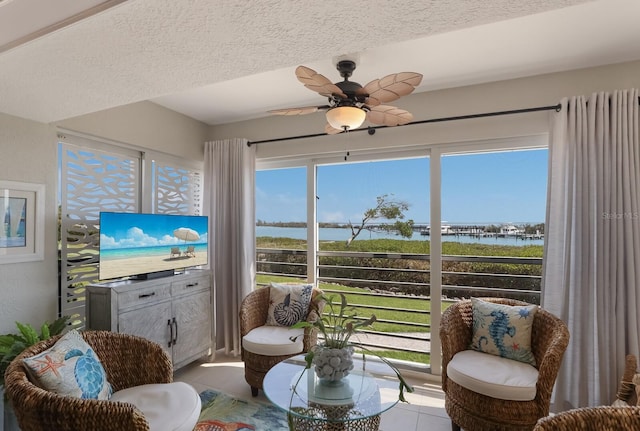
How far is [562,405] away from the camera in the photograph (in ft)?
8.25

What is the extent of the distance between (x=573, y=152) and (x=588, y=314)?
1182mm

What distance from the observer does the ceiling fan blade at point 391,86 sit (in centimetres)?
175

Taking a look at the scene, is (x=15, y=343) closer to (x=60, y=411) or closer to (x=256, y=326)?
(x=60, y=411)

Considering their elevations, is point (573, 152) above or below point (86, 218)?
above

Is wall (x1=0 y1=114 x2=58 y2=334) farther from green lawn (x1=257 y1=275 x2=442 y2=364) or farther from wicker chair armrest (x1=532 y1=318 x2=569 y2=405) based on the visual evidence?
wicker chair armrest (x1=532 y1=318 x2=569 y2=405)

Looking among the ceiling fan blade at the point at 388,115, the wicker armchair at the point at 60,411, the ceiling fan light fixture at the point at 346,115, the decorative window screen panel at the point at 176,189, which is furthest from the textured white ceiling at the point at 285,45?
the wicker armchair at the point at 60,411

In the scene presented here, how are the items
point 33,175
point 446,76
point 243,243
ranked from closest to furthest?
point 33,175 → point 446,76 → point 243,243

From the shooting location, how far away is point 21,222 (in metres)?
2.33

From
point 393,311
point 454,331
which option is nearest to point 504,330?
point 454,331

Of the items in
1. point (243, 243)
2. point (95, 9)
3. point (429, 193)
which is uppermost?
point (95, 9)

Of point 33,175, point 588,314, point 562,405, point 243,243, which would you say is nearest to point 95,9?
point 33,175

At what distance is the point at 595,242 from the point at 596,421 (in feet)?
5.80

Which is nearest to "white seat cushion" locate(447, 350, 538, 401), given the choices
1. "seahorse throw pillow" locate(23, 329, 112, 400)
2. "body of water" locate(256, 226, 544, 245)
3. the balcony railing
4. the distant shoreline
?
the balcony railing

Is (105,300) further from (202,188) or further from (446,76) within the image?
(446,76)
